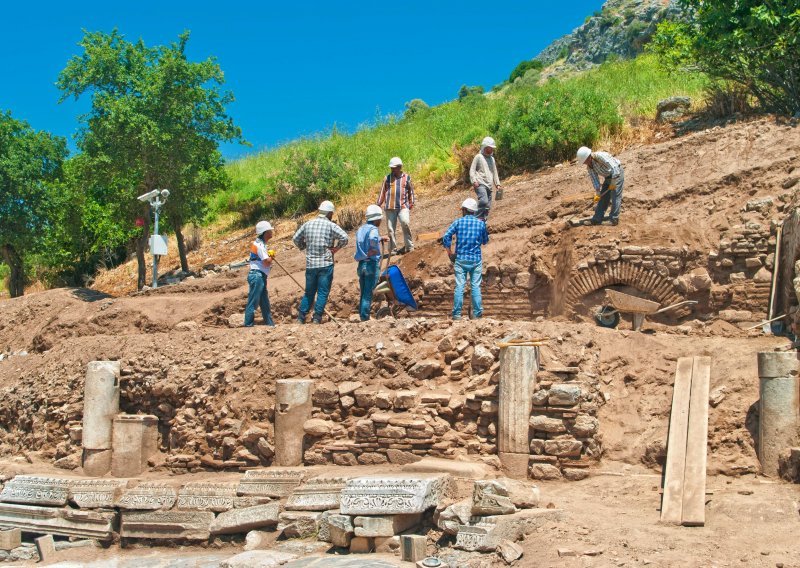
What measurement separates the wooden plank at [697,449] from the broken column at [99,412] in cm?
661

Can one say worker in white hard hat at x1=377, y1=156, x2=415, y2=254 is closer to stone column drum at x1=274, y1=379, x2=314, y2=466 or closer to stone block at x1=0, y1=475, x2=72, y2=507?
stone column drum at x1=274, y1=379, x2=314, y2=466

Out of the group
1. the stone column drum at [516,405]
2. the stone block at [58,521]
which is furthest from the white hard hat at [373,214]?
the stone block at [58,521]

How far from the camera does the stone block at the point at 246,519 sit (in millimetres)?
9312

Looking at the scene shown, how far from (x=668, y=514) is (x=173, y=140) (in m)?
14.0

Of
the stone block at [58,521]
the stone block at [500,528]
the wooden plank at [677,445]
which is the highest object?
the wooden plank at [677,445]

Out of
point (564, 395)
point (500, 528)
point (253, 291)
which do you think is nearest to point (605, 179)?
point (564, 395)

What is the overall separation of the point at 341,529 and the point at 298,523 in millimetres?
688

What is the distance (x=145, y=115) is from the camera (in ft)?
61.0

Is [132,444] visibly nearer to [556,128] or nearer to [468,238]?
[468,238]

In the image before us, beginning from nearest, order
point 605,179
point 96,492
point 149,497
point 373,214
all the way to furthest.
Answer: point 149,497
point 96,492
point 373,214
point 605,179

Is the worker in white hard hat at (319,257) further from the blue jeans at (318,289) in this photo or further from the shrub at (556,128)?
the shrub at (556,128)

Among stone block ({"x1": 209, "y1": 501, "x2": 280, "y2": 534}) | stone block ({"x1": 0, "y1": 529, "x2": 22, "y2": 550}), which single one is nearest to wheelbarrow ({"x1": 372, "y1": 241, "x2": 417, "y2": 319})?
stone block ({"x1": 209, "y1": 501, "x2": 280, "y2": 534})

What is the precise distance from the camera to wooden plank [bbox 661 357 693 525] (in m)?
7.71

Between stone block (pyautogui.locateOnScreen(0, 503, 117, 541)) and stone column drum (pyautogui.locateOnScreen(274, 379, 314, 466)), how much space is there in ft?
6.76
